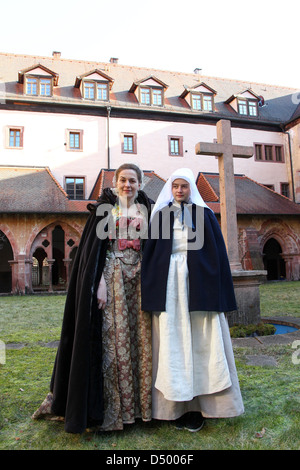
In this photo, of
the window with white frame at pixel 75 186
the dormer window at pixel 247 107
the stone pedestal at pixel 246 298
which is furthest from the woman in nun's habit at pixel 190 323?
the dormer window at pixel 247 107

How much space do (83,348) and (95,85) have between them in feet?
69.9

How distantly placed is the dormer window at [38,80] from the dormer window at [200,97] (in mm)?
7946

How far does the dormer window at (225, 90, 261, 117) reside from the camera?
24.2 m

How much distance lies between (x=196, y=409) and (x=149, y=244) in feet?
4.00

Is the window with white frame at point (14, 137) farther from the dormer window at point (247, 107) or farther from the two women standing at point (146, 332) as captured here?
the two women standing at point (146, 332)

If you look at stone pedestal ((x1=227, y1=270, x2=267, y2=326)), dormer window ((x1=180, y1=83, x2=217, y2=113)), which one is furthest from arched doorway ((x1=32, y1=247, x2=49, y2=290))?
stone pedestal ((x1=227, y1=270, x2=267, y2=326))

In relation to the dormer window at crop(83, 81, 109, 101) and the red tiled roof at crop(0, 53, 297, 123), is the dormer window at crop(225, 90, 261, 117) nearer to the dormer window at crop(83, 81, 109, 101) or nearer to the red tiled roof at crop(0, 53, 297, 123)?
the red tiled roof at crop(0, 53, 297, 123)

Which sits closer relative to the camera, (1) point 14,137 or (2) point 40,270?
(1) point 14,137

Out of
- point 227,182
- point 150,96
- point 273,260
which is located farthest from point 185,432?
point 273,260

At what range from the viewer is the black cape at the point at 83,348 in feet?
8.13

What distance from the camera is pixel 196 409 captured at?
8.79 feet

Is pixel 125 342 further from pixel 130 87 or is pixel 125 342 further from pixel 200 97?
pixel 200 97

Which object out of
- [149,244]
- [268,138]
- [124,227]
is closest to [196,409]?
[149,244]

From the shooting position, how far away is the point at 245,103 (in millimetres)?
24516
